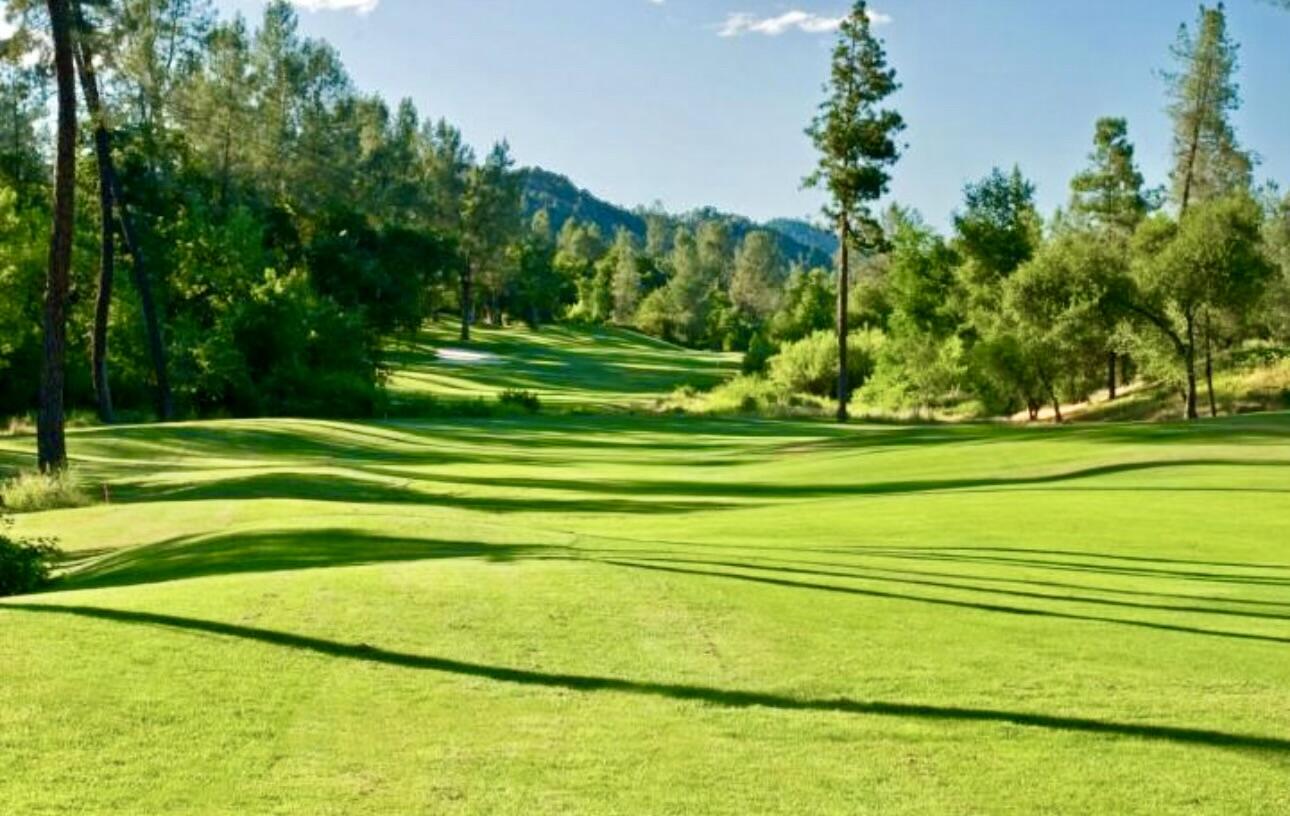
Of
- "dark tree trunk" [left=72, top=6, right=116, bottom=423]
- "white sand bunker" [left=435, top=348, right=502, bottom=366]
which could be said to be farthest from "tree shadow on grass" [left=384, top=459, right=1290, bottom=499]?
"white sand bunker" [left=435, top=348, right=502, bottom=366]

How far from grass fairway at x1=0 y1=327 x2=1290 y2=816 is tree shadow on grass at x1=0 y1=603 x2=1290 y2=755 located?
0.09 feet

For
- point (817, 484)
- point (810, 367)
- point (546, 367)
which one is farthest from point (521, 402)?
point (817, 484)

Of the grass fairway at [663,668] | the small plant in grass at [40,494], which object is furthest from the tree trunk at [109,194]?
the grass fairway at [663,668]

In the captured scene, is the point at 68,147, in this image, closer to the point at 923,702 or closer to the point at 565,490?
the point at 565,490

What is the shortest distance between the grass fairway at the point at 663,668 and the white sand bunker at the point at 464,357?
6887 centimetres

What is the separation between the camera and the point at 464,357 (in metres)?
89.3

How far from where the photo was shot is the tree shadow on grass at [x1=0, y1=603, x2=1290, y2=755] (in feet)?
22.0

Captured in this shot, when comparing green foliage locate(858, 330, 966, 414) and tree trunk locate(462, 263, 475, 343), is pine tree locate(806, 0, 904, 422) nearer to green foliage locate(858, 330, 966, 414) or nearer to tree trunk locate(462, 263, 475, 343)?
green foliage locate(858, 330, 966, 414)

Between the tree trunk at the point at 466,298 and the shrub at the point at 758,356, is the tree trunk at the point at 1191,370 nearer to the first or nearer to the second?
the shrub at the point at 758,356

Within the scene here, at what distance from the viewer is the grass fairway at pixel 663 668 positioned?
583 centimetres

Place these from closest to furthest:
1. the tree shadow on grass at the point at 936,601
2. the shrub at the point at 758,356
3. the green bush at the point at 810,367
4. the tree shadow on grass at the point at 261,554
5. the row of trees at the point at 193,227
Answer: the tree shadow on grass at the point at 936,601 → the tree shadow on grass at the point at 261,554 → the row of trees at the point at 193,227 → the green bush at the point at 810,367 → the shrub at the point at 758,356

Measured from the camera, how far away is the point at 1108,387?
65.0 m

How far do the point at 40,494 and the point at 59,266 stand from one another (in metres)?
5.39

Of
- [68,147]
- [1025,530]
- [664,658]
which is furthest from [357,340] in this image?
[664,658]
